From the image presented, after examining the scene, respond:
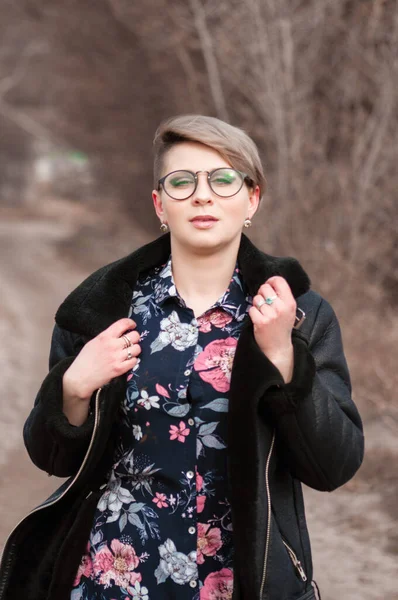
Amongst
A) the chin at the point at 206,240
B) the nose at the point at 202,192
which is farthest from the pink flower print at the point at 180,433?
the nose at the point at 202,192

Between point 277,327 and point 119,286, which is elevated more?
point 119,286

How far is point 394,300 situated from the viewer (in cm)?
959

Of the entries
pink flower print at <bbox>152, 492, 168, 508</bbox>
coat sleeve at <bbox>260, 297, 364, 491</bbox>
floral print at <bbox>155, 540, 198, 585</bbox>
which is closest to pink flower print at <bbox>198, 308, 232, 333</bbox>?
coat sleeve at <bbox>260, 297, 364, 491</bbox>

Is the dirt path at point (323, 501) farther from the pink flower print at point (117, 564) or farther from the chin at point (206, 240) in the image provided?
the chin at point (206, 240)

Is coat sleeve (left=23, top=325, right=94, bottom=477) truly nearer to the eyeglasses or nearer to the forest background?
the eyeglasses

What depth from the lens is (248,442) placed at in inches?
87.4

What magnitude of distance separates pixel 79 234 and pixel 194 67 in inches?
433

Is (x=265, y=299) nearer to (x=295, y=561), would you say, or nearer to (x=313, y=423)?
(x=313, y=423)

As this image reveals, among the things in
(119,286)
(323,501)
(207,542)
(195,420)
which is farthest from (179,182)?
(323,501)

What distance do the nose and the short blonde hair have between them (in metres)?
0.08

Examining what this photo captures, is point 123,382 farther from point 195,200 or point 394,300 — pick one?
point 394,300

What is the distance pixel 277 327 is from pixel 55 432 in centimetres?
64

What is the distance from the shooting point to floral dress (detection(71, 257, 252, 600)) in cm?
231

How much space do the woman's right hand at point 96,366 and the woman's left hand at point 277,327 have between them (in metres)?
0.35
